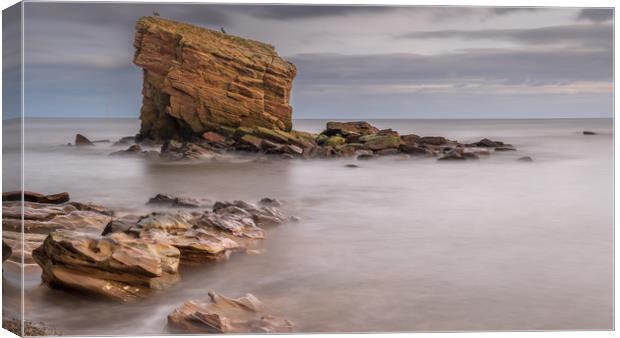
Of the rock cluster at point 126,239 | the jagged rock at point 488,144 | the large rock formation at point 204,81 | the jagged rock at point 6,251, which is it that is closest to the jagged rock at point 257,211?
the rock cluster at point 126,239

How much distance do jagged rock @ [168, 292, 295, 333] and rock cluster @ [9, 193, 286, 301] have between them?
339mm

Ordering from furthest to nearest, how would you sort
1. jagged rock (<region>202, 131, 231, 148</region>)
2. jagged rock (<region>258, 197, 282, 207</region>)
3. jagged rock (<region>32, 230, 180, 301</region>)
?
jagged rock (<region>202, 131, 231, 148</region>), jagged rock (<region>258, 197, 282, 207</region>), jagged rock (<region>32, 230, 180, 301</region>)

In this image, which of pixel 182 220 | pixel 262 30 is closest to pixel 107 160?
pixel 182 220

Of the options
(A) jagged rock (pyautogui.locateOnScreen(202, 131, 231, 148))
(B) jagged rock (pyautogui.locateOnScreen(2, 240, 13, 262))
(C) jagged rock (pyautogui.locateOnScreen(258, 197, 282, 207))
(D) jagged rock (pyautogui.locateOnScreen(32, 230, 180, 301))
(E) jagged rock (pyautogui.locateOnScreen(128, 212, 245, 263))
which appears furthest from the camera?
(A) jagged rock (pyautogui.locateOnScreen(202, 131, 231, 148))

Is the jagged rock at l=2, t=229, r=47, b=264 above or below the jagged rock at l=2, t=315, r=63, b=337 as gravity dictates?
above

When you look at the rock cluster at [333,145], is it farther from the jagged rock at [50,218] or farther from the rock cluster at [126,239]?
the jagged rock at [50,218]

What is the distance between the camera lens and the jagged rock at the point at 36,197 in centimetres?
760

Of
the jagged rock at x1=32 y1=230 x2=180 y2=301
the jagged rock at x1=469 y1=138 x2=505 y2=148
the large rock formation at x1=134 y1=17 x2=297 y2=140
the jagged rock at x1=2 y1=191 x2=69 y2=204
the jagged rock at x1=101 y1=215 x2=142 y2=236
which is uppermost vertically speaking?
the large rock formation at x1=134 y1=17 x2=297 y2=140

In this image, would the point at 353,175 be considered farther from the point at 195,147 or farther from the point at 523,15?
the point at 523,15

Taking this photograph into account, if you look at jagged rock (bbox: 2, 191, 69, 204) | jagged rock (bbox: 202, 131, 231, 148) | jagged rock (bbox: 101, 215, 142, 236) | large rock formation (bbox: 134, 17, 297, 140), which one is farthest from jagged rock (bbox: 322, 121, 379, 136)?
jagged rock (bbox: 2, 191, 69, 204)

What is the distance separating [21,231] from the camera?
24.8ft

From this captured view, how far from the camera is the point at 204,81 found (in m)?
9.11

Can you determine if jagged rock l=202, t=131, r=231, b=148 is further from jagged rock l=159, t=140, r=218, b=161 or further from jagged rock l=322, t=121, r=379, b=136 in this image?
jagged rock l=322, t=121, r=379, b=136

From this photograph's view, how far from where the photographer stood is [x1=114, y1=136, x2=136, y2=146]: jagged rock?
26.8 ft
